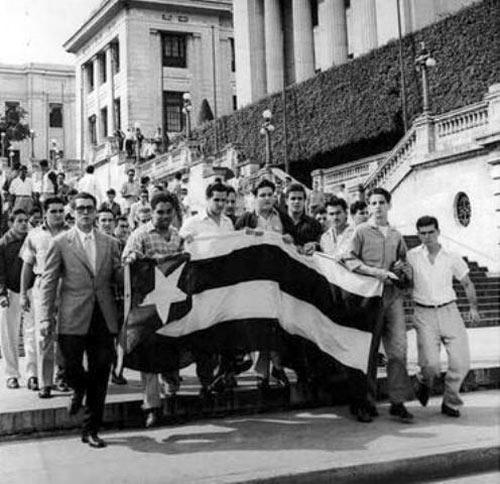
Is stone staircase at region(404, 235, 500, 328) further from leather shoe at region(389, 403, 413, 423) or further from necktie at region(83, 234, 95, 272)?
necktie at region(83, 234, 95, 272)

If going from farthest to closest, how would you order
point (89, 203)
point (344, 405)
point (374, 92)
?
point (374, 92) < point (344, 405) < point (89, 203)

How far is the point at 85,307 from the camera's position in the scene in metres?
7.45

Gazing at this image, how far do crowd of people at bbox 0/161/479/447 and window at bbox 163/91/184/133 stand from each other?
172 feet

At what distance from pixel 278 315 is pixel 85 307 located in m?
2.08

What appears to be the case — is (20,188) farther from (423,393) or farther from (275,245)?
(423,393)

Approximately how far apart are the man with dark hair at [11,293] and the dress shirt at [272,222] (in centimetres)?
318

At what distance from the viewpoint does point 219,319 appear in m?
8.25

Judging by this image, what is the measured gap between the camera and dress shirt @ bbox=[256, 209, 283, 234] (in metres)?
9.12

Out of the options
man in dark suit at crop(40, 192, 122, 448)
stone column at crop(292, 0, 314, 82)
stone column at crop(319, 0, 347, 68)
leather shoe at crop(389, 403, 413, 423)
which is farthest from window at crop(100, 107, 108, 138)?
leather shoe at crop(389, 403, 413, 423)

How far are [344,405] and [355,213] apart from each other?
115 inches

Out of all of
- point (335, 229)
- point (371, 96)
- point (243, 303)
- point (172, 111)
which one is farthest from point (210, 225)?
point (172, 111)

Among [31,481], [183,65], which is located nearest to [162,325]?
[31,481]

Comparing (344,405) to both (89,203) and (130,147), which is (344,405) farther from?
(130,147)

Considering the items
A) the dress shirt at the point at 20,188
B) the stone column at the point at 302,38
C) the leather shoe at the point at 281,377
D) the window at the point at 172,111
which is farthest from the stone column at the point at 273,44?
the leather shoe at the point at 281,377
